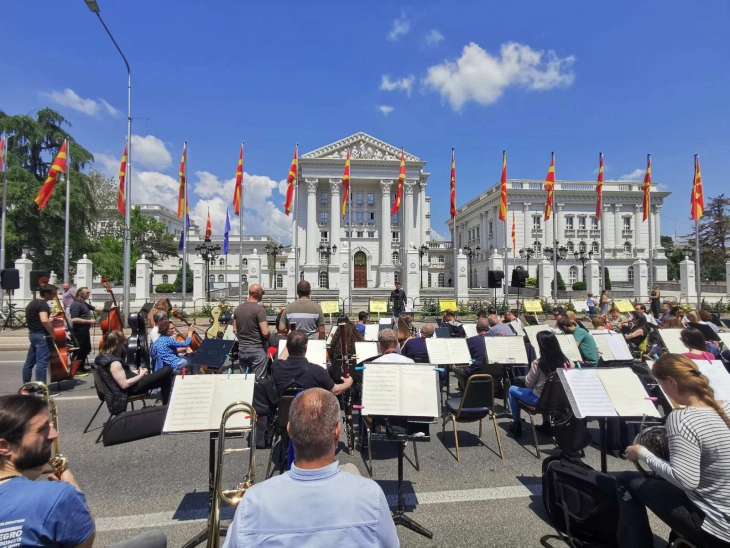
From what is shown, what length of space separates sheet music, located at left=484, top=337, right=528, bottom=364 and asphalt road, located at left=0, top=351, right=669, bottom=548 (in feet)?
3.40

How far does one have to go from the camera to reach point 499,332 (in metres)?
8.22

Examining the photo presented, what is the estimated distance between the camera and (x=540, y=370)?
4.98 meters

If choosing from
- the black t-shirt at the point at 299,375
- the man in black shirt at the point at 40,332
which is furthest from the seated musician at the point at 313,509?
the man in black shirt at the point at 40,332

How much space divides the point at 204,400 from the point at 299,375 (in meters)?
0.98

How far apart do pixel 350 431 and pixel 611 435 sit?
3.35 meters

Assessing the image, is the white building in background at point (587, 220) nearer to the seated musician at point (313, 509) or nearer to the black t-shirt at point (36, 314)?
the black t-shirt at point (36, 314)

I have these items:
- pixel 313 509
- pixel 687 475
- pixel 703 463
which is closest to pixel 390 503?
pixel 687 475

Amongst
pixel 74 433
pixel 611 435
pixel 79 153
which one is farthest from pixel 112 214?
pixel 611 435

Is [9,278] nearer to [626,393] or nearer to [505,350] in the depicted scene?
[505,350]

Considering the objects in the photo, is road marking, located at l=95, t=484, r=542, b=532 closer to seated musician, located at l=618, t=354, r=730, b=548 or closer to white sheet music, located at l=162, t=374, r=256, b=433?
white sheet music, located at l=162, t=374, r=256, b=433

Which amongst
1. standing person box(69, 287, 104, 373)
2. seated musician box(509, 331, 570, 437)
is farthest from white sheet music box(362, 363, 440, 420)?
standing person box(69, 287, 104, 373)

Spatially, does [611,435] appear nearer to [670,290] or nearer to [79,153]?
[670,290]

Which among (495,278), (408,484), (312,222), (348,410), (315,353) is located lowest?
(408,484)

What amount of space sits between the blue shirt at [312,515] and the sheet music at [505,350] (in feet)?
16.6
